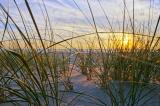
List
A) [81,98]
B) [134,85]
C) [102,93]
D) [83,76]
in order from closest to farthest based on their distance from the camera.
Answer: [134,85] → [81,98] → [102,93] → [83,76]

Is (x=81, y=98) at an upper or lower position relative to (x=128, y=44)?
lower

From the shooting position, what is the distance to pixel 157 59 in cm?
220

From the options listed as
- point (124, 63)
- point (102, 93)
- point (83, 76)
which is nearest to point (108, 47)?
point (124, 63)

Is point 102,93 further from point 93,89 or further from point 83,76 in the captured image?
point 83,76

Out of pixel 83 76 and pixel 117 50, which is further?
pixel 83 76

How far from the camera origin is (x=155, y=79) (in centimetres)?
278

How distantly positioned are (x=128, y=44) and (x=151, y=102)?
809mm

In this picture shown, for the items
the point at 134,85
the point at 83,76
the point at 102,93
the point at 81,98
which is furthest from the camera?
→ the point at 83,76

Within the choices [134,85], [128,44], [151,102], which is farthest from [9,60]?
[128,44]

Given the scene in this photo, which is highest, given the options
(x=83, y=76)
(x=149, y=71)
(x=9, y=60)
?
(x=9, y=60)

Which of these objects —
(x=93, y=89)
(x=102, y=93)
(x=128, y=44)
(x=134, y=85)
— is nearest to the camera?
(x=134, y=85)

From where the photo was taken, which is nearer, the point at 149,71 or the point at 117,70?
the point at 149,71

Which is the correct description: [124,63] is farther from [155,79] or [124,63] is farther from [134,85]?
[134,85]

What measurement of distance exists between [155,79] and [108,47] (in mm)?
497
